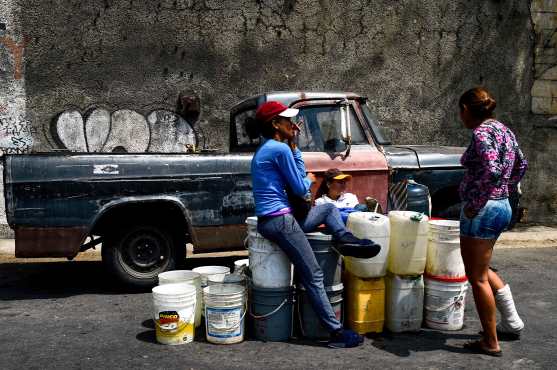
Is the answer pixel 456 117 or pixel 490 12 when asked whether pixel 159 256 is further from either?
pixel 490 12

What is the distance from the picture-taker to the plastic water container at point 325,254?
4.41 m

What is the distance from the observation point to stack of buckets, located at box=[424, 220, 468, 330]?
4.66 metres

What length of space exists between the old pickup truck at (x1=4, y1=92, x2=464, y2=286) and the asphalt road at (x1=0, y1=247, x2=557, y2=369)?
52cm

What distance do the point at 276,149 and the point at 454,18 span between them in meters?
7.55

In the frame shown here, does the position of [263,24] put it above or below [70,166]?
above

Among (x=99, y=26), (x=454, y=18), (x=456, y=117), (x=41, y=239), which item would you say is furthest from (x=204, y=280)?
(x=454, y=18)

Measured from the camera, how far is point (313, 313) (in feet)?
14.8

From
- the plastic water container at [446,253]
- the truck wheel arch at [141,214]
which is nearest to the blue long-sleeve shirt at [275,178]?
the plastic water container at [446,253]

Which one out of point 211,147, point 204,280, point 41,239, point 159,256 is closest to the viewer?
point 204,280

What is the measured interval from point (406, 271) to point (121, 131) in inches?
240

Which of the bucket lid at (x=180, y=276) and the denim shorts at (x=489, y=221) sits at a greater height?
the denim shorts at (x=489, y=221)

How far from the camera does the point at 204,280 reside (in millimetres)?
4930

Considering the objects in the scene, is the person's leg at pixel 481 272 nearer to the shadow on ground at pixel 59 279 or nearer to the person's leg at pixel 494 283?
the person's leg at pixel 494 283

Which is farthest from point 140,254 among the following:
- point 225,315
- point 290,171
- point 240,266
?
point 290,171
